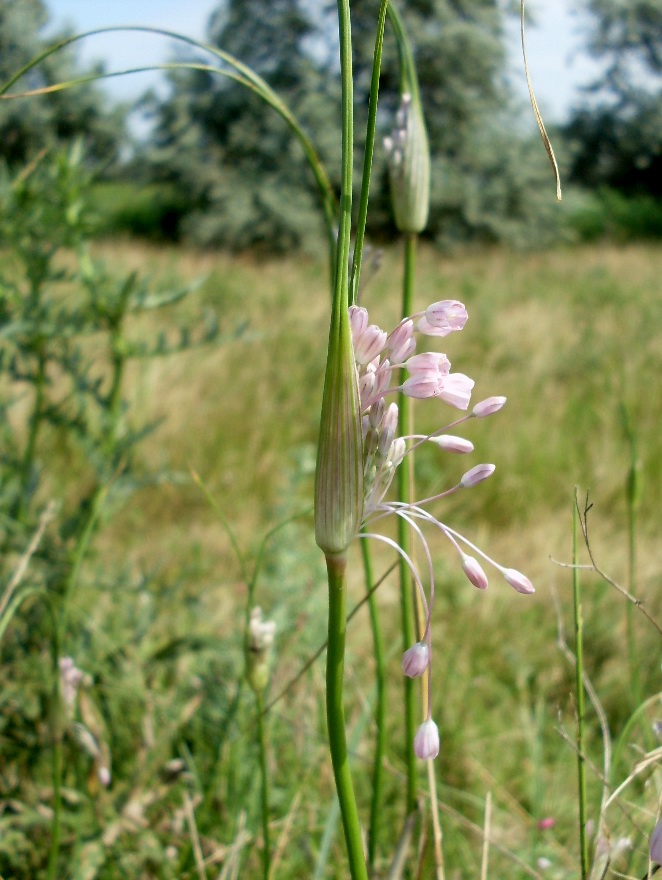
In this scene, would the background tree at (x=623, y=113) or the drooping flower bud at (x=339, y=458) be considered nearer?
the drooping flower bud at (x=339, y=458)

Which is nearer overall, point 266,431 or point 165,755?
point 165,755

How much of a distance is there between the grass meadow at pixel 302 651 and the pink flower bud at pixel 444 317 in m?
0.14

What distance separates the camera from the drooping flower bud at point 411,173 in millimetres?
567

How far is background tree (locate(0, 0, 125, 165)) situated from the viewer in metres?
2.06

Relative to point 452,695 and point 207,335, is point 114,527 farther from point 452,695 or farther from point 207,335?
point 452,695

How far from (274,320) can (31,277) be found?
2.78 m

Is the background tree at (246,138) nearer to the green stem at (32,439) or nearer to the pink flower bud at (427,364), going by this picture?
the green stem at (32,439)

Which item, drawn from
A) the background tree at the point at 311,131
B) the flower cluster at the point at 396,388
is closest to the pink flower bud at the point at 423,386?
the flower cluster at the point at 396,388

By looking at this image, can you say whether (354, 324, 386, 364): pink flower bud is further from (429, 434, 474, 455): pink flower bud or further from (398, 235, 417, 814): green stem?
(398, 235, 417, 814): green stem

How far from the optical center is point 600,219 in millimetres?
11727

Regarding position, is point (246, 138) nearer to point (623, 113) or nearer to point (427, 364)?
point (623, 113)


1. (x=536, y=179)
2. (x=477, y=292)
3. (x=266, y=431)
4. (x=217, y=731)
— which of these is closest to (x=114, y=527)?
(x=266, y=431)

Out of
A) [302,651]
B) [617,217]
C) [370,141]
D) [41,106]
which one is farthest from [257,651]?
[617,217]

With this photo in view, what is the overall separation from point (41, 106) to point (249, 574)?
7.41 metres
